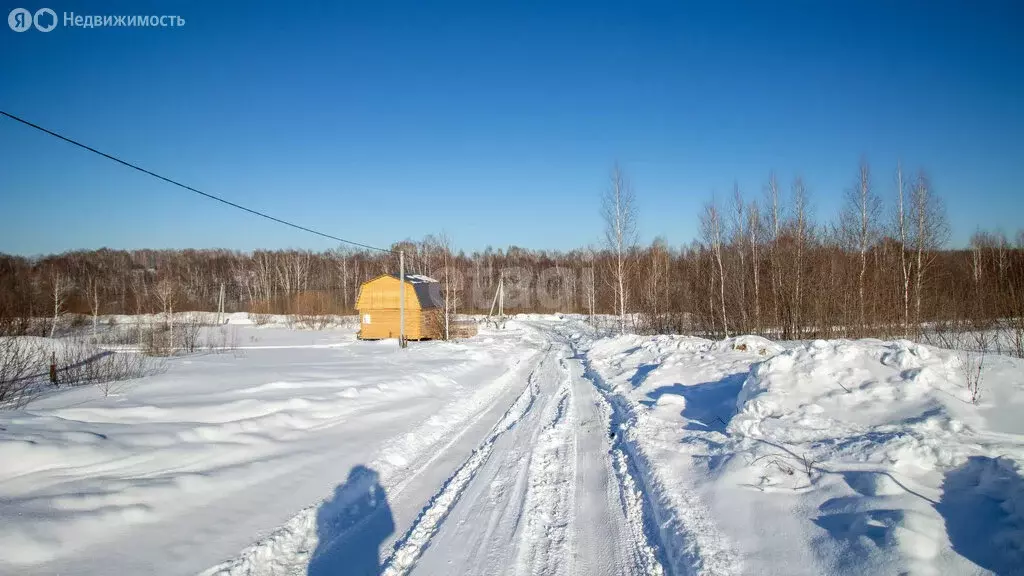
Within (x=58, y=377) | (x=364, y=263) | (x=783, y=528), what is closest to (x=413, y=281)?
(x=58, y=377)

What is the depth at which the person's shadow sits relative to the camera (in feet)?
13.7

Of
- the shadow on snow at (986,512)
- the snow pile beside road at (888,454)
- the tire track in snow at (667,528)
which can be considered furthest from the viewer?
the tire track in snow at (667,528)

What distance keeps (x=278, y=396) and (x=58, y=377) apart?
372 inches

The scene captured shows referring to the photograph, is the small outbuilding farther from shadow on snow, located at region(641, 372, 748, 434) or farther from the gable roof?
shadow on snow, located at region(641, 372, 748, 434)

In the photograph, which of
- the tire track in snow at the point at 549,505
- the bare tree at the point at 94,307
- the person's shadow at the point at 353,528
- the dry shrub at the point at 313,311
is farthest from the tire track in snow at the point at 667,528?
the dry shrub at the point at 313,311

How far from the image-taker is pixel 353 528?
16.0 feet

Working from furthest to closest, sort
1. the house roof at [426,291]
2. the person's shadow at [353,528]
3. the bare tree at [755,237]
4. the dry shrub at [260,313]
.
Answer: the dry shrub at [260,313] → the house roof at [426,291] → the bare tree at [755,237] → the person's shadow at [353,528]

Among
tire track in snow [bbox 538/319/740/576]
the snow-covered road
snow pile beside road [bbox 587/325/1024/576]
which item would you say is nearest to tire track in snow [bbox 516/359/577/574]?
the snow-covered road

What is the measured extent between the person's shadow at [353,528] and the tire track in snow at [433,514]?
19cm

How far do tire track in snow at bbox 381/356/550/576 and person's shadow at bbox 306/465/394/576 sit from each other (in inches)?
7.5

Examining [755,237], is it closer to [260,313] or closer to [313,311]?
[313,311]

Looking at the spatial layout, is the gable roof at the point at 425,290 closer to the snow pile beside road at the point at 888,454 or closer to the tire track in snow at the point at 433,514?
the tire track in snow at the point at 433,514

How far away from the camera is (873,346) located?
905 cm

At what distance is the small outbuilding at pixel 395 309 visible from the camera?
33781 millimetres
